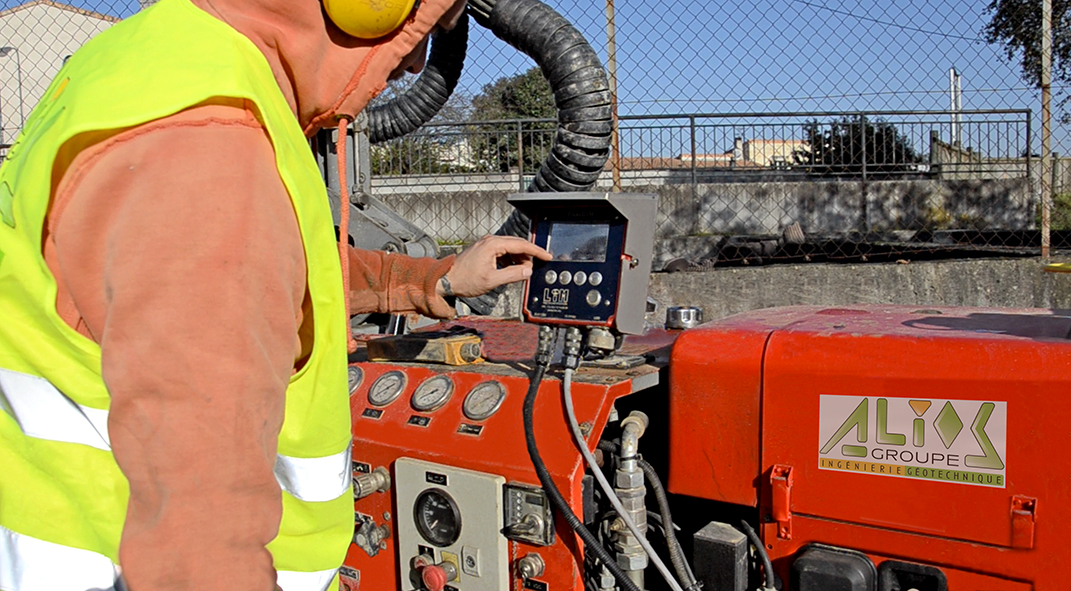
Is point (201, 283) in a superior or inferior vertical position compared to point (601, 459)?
superior

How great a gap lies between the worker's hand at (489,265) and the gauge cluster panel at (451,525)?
18.2 inches

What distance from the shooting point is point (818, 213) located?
7.98 metres

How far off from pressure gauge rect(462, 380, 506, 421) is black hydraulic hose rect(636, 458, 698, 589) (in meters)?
0.38

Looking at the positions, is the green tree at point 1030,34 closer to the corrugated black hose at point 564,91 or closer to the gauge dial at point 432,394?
the corrugated black hose at point 564,91

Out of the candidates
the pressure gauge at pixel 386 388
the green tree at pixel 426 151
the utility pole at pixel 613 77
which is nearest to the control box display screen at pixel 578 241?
the pressure gauge at pixel 386 388

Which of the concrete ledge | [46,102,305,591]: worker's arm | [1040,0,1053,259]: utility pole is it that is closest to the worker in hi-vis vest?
[46,102,305,591]: worker's arm

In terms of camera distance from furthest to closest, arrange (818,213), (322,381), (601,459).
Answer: (818,213), (601,459), (322,381)

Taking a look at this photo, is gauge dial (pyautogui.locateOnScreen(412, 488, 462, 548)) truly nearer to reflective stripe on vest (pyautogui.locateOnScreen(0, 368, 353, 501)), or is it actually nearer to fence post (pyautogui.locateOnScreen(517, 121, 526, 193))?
reflective stripe on vest (pyautogui.locateOnScreen(0, 368, 353, 501))

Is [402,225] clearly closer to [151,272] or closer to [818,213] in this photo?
[151,272]

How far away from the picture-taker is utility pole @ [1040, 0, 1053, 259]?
5301mm

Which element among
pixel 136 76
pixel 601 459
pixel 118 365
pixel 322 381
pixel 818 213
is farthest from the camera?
pixel 818 213

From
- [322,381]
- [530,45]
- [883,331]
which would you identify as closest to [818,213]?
[530,45]

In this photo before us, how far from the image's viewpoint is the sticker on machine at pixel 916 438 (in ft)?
5.74

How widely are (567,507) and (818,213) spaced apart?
668 centimetres
